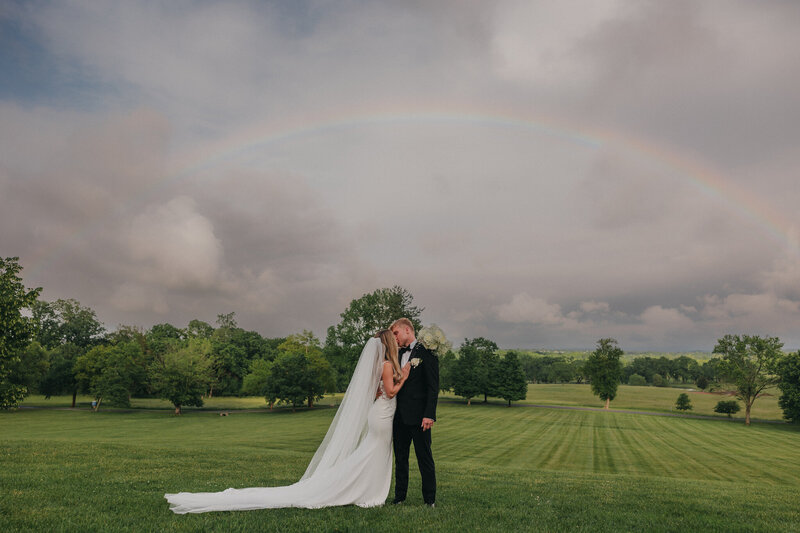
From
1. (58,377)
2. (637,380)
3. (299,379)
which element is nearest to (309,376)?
(299,379)

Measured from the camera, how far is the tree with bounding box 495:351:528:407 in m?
87.6

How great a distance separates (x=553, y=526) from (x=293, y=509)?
13.1ft

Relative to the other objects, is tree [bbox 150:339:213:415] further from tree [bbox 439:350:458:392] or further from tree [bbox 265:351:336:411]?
tree [bbox 439:350:458:392]

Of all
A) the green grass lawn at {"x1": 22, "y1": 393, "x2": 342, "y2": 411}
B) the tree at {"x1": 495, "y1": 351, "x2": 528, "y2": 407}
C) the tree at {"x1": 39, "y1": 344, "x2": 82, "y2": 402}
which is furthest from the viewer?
the tree at {"x1": 495, "y1": 351, "x2": 528, "y2": 407}

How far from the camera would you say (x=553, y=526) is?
21.8 ft

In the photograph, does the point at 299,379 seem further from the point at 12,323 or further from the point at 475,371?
the point at 12,323

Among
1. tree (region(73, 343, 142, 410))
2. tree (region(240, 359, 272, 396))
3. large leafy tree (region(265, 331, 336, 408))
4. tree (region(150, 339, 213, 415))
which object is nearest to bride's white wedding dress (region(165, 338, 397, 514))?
large leafy tree (region(265, 331, 336, 408))

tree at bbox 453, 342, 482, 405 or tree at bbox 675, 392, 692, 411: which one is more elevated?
tree at bbox 453, 342, 482, 405

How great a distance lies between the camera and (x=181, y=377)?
2889 inches

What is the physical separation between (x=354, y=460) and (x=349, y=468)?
157 millimetres

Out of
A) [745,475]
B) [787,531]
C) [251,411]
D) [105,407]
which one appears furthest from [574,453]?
[105,407]

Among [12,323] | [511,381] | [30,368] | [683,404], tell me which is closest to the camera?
[12,323]

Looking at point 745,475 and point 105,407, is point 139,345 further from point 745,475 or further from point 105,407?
point 745,475

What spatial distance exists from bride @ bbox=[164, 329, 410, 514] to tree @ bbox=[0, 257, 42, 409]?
3006cm
